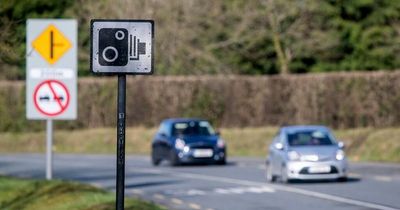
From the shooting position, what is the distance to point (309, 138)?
103 ft

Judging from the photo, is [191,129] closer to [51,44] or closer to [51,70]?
[51,70]

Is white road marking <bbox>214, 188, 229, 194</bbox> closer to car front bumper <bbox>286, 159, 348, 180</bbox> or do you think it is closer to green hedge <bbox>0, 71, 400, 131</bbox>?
car front bumper <bbox>286, 159, 348, 180</bbox>

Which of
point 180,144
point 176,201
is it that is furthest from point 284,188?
point 180,144

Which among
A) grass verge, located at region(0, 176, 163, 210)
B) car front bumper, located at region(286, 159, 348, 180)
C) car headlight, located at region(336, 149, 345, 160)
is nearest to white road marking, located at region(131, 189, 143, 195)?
grass verge, located at region(0, 176, 163, 210)

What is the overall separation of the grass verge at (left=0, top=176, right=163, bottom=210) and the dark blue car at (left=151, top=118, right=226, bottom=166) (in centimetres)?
1580

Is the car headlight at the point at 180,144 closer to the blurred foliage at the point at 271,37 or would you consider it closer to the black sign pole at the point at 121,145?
the blurred foliage at the point at 271,37

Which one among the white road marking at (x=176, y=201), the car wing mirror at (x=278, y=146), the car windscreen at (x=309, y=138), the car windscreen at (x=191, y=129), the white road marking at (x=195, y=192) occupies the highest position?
the car windscreen at (x=191, y=129)

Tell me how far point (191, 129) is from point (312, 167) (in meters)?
12.2

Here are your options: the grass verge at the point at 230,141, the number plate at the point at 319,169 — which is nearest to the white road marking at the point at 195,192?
the number plate at the point at 319,169

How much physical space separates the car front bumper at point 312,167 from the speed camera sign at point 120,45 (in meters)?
17.2

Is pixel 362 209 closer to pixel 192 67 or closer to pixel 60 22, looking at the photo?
pixel 60 22

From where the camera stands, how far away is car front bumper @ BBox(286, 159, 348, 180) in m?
29.9

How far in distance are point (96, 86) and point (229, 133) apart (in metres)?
8.66

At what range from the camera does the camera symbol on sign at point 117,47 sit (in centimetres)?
1298
